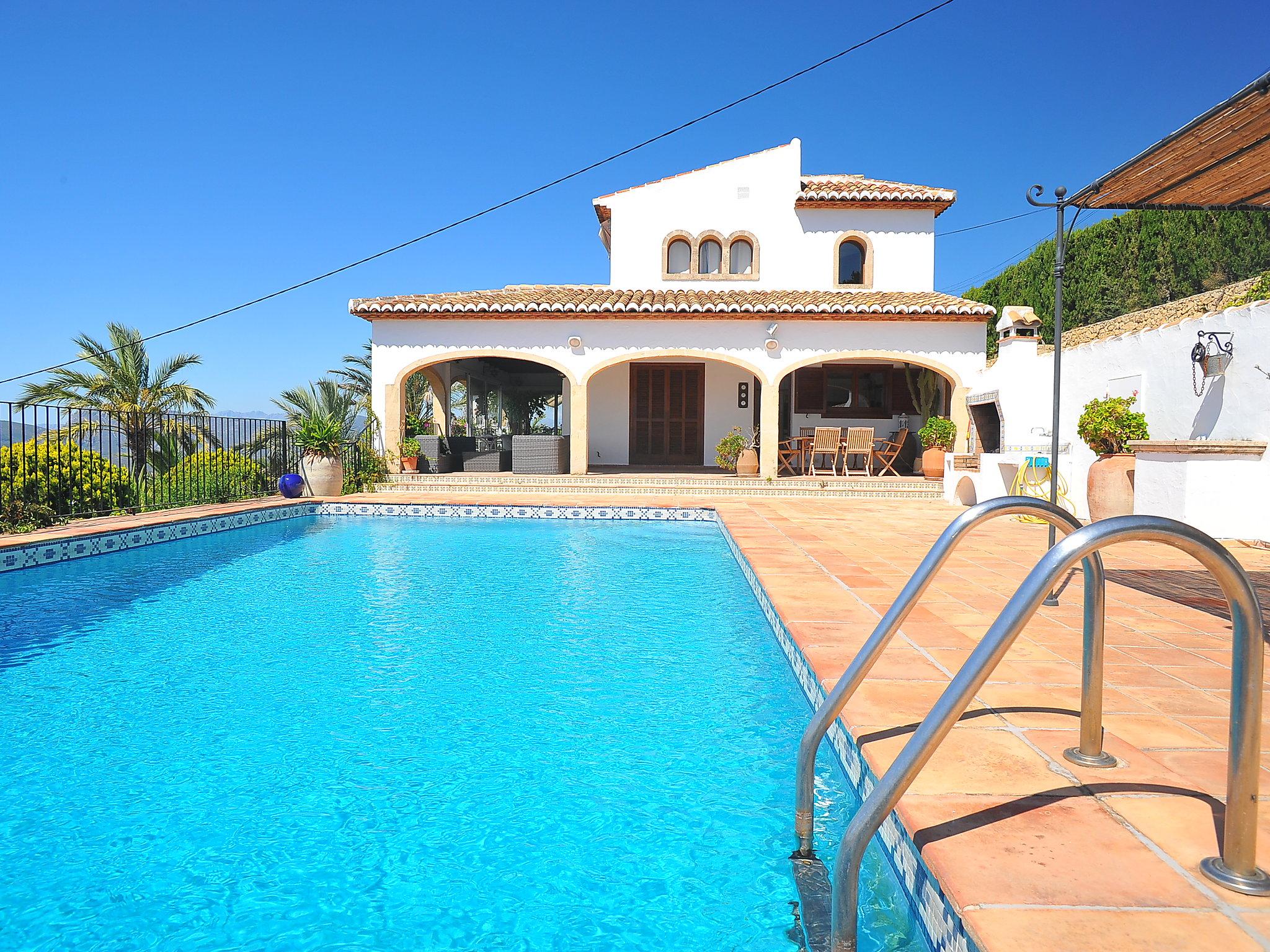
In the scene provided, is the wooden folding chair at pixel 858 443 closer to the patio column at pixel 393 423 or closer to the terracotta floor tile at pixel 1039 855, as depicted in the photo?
the patio column at pixel 393 423

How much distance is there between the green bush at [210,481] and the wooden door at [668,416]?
8434 millimetres

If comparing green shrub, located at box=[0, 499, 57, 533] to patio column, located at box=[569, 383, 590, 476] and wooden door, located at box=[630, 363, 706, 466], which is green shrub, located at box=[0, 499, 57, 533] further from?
wooden door, located at box=[630, 363, 706, 466]

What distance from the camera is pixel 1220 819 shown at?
6.24ft

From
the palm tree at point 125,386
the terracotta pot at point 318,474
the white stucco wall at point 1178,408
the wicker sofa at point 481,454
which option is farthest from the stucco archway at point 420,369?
the white stucco wall at point 1178,408

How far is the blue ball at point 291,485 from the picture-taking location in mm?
12438

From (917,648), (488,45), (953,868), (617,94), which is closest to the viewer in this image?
(953,868)

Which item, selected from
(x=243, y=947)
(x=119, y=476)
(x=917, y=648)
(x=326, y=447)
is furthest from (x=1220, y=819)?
(x=326, y=447)

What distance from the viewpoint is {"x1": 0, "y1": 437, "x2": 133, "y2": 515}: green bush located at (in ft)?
27.9

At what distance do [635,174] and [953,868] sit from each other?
701 inches

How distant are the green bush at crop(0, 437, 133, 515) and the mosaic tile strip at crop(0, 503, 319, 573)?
49.3 inches

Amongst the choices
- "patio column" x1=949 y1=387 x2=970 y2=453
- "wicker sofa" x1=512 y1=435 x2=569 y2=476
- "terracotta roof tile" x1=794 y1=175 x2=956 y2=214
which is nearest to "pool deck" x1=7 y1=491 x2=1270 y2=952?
"patio column" x1=949 y1=387 x2=970 y2=453

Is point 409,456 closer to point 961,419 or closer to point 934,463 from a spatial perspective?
point 934,463

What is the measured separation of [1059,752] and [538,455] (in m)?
13.4

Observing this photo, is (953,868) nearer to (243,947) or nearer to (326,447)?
(243,947)
